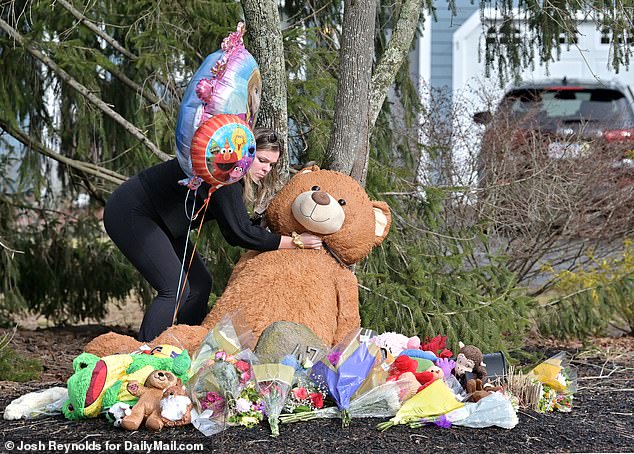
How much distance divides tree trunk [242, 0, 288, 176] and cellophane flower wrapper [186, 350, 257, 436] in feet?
4.48

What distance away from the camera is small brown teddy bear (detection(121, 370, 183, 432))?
3357 mm

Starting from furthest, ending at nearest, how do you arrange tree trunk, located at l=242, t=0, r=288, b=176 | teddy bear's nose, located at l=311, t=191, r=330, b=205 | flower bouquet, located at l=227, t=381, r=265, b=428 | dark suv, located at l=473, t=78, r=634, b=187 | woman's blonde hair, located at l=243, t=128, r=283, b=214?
1. dark suv, located at l=473, t=78, r=634, b=187
2. tree trunk, located at l=242, t=0, r=288, b=176
3. woman's blonde hair, located at l=243, t=128, r=283, b=214
4. teddy bear's nose, located at l=311, t=191, r=330, b=205
5. flower bouquet, located at l=227, t=381, r=265, b=428

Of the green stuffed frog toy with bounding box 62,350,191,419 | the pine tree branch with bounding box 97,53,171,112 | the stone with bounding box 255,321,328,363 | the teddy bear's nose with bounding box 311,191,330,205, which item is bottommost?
the green stuffed frog toy with bounding box 62,350,191,419

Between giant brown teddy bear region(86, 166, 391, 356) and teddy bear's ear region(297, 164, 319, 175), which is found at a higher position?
teddy bear's ear region(297, 164, 319, 175)

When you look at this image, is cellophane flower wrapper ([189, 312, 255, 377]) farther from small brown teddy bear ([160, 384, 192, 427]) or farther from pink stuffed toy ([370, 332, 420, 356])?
pink stuffed toy ([370, 332, 420, 356])

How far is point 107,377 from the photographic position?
11.6ft

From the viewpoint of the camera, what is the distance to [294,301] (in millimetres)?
4035

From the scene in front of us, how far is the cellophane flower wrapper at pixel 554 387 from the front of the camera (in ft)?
13.1

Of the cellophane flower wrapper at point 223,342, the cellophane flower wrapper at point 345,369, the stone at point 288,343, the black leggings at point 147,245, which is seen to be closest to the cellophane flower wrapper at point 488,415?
the cellophane flower wrapper at point 345,369

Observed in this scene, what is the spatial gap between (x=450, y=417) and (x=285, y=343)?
75 cm

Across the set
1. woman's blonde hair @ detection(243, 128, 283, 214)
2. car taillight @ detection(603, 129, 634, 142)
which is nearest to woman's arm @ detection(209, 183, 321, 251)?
woman's blonde hair @ detection(243, 128, 283, 214)

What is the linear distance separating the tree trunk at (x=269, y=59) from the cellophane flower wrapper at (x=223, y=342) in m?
1.07

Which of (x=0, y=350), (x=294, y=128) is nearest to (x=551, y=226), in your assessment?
(x=294, y=128)

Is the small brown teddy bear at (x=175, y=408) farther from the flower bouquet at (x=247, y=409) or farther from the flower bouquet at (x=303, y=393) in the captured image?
the flower bouquet at (x=303, y=393)
